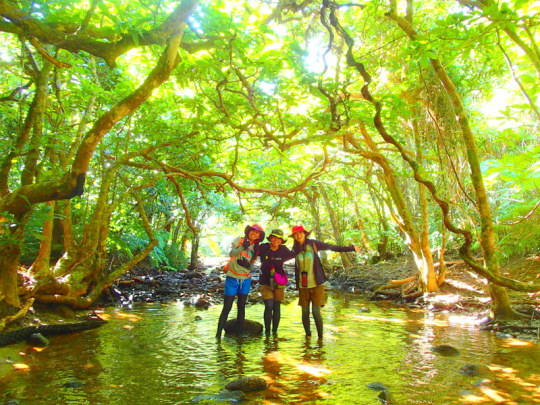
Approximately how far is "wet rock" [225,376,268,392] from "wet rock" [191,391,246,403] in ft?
0.33

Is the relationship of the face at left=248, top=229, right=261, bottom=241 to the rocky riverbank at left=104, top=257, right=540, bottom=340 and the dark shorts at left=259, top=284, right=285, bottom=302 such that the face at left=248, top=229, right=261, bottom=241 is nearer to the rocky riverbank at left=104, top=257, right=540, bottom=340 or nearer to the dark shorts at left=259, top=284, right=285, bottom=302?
the dark shorts at left=259, top=284, right=285, bottom=302

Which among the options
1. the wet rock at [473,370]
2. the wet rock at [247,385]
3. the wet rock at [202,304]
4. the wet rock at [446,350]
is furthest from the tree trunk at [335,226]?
the wet rock at [247,385]

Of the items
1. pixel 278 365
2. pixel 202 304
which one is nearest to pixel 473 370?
pixel 278 365

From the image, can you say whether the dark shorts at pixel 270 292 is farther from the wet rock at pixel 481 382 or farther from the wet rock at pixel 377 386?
the wet rock at pixel 481 382

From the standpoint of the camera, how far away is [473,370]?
4500 millimetres

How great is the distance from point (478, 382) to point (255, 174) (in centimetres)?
937

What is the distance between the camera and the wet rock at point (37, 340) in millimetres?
5621

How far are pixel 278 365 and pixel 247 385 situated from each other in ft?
3.39

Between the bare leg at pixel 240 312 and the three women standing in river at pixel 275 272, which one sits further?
the bare leg at pixel 240 312

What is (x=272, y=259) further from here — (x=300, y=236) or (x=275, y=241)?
(x=300, y=236)

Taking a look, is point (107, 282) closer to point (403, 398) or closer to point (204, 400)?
point (204, 400)

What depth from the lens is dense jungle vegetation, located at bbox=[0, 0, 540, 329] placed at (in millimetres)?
4715

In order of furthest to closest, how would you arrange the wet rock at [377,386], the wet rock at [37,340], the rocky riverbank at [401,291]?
the rocky riverbank at [401,291] → the wet rock at [37,340] → the wet rock at [377,386]

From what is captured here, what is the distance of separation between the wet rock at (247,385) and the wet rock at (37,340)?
10.8 ft
